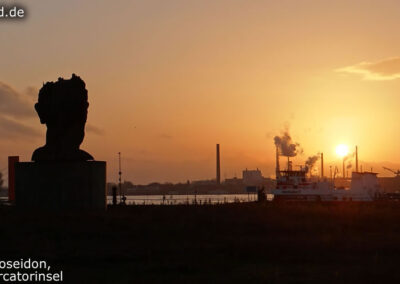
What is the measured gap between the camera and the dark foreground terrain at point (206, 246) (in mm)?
15422

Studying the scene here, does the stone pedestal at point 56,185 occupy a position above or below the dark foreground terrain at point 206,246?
above

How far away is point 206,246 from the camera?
2003 cm

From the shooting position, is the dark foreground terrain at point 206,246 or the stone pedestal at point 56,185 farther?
the stone pedestal at point 56,185

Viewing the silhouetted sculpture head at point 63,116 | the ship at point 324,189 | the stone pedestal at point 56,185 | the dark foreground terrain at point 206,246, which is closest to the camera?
the dark foreground terrain at point 206,246

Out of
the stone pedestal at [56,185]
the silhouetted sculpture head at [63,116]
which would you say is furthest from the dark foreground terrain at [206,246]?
the silhouetted sculpture head at [63,116]

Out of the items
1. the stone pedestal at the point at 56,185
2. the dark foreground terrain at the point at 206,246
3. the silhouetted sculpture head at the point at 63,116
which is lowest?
the dark foreground terrain at the point at 206,246

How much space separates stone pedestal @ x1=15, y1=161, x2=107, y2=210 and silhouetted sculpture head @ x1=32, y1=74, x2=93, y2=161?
956mm

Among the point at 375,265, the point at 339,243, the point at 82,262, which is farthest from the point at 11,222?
the point at 375,265

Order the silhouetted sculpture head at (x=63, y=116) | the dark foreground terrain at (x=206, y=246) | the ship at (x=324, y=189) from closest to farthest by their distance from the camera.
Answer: the dark foreground terrain at (x=206, y=246) < the silhouetted sculpture head at (x=63, y=116) < the ship at (x=324, y=189)

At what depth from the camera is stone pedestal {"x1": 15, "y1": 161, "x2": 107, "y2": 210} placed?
98.7ft

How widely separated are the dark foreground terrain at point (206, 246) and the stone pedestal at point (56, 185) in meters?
1.12

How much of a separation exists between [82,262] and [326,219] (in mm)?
15359

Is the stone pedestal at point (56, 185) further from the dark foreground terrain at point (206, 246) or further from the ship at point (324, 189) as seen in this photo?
the ship at point (324, 189)

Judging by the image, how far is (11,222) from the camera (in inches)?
989
